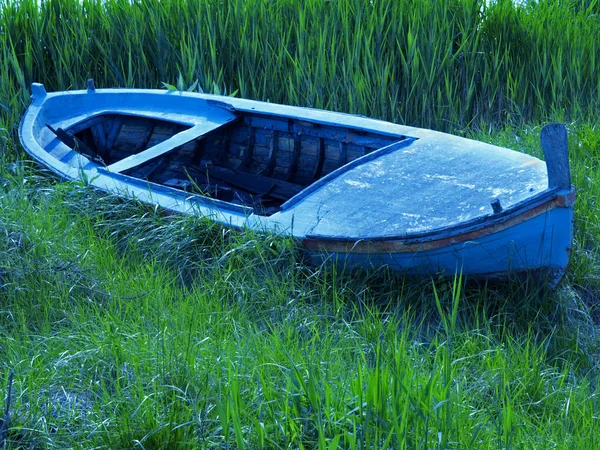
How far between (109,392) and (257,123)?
8.49 ft

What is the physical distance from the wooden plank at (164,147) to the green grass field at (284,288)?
11.5 inches

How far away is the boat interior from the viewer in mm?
4637

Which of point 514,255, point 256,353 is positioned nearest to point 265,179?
point 514,255

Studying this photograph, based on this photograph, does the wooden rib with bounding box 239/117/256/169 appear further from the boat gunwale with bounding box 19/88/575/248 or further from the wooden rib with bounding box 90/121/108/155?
the wooden rib with bounding box 90/121/108/155

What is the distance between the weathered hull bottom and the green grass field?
3.5 inches

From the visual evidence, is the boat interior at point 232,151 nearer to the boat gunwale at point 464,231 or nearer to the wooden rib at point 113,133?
the wooden rib at point 113,133

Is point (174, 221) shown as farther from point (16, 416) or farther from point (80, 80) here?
point (80, 80)

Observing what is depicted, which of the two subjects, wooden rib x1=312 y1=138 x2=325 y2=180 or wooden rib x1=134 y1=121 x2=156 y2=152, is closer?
wooden rib x1=312 y1=138 x2=325 y2=180

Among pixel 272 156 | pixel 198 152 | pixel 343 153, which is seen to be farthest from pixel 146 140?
pixel 343 153

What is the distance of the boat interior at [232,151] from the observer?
15.2 ft

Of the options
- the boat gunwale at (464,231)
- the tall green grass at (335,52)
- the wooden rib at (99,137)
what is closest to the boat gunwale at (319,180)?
the boat gunwale at (464,231)

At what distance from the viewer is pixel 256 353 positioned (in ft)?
9.16

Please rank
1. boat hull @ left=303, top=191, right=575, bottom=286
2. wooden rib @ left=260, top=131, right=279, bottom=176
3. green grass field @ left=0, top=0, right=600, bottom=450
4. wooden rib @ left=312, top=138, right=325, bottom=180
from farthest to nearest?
wooden rib @ left=260, top=131, right=279, bottom=176 < wooden rib @ left=312, top=138, right=325, bottom=180 < boat hull @ left=303, top=191, right=575, bottom=286 < green grass field @ left=0, top=0, right=600, bottom=450

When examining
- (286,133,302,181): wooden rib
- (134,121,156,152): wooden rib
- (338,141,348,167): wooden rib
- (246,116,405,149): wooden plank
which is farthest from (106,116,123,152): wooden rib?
(338,141,348,167): wooden rib
